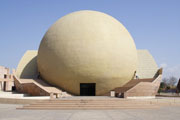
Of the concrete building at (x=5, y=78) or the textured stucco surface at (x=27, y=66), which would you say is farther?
the concrete building at (x=5, y=78)

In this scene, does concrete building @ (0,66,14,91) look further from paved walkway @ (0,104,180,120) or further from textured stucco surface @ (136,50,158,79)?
paved walkway @ (0,104,180,120)

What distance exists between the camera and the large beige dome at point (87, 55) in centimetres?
2595

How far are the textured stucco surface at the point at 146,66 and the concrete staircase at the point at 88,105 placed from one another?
52.6ft

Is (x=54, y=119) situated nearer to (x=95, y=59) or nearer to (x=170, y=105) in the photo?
(x=170, y=105)

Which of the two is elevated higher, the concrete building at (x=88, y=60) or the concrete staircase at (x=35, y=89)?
the concrete building at (x=88, y=60)

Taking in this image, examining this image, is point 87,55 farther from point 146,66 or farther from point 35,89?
point 146,66

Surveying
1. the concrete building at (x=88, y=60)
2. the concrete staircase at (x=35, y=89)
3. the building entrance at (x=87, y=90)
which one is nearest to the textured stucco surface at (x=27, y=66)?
the concrete building at (x=88, y=60)

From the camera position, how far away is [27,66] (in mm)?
33969

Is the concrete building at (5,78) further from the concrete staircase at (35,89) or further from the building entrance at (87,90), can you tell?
the building entrance at (87,90)

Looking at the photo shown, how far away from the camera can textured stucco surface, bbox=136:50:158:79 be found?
1299 inches

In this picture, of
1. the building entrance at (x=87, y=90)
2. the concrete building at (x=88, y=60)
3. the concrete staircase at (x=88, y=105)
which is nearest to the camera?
the concrete staircase at (x=88, y=105)

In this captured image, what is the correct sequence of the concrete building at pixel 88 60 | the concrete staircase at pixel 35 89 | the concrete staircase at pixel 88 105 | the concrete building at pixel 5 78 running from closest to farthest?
the concrete staircase at pixel 88 105 < the concrete staircase at pixel 35 89 < the concrete building at pixel 88 60 < the concrete building at pixel 5 78

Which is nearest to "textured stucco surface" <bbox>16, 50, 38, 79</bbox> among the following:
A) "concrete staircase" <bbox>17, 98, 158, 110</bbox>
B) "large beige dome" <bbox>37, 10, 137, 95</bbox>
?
"large beige dome" <bbox>37, 10, 137, 95</bbox>

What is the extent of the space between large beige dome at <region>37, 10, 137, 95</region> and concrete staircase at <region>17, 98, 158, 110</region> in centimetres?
912
